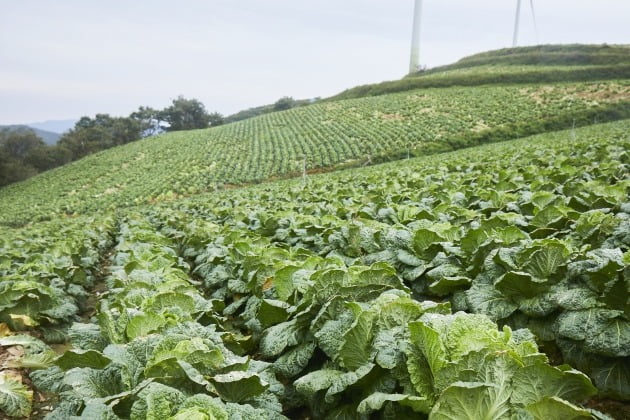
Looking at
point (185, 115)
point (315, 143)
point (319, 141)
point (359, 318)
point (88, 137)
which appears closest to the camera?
point (359, 318)

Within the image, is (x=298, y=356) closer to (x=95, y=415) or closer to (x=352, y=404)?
(x=352, y=404)

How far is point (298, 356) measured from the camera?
3072 millimetres

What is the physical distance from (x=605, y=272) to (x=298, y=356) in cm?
201

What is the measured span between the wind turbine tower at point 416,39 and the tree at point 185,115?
4069 cm

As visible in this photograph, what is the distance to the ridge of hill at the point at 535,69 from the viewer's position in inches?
2094

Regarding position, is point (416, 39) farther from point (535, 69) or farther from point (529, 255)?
point (529, 255)

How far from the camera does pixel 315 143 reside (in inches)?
1617

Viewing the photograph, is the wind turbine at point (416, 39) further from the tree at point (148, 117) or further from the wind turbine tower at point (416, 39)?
the tree at point (148, 117)

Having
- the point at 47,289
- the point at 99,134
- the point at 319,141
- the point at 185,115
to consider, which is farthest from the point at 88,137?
the point at 47,289

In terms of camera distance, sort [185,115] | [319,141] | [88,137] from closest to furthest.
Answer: [319,141] < [88,137] < [185,115]

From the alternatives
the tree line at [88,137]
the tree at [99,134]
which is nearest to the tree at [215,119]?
the tree line at [88,137]

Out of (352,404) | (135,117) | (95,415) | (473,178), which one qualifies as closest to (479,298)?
(352,404)

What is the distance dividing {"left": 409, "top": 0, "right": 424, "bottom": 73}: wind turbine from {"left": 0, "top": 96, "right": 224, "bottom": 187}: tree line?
3934 centimetres

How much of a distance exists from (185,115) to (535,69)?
61.0 m
